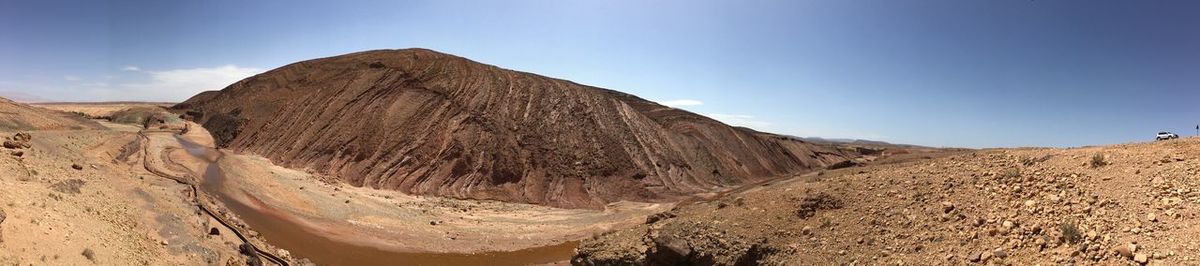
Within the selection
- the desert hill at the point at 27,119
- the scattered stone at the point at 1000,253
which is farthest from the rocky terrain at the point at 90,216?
the scattered stone at the point at 1000,253

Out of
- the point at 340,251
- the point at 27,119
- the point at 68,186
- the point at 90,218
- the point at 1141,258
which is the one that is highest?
the point at 27,119

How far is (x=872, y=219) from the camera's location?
10.8 m

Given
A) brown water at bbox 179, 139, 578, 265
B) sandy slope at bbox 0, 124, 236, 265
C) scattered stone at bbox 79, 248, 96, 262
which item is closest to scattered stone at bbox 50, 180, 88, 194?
sandy slope at bbox 0, 124, 236, 265

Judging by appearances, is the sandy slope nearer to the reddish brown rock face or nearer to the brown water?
the brown water

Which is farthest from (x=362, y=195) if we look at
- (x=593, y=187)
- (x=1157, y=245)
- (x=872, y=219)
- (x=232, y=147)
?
(x=1157, y=245)

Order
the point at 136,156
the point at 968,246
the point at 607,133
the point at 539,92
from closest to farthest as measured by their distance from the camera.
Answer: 1. the point at 968,246
2. the point at 136,156
3. the point at 607,133
4. the point at 539,92

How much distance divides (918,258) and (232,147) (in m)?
39.7

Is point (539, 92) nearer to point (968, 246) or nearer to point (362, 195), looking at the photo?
point (362, 195)

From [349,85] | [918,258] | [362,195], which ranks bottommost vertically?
[362,195]

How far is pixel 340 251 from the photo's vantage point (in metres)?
18.5

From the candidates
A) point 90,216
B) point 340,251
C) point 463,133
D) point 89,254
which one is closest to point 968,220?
point 89,254

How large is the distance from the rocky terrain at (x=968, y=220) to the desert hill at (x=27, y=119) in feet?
95.5

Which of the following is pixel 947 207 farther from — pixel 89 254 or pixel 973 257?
pixel 89 254

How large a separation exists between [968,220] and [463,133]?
1133 inches
